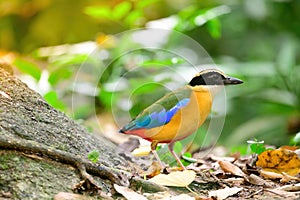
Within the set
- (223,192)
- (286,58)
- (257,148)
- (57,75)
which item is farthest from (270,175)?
(286,58)

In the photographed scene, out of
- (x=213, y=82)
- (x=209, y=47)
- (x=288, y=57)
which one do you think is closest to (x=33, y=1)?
(x=209, y=47)

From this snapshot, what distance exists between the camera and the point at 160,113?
130 inches

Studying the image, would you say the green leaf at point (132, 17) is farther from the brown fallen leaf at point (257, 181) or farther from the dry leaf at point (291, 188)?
the dry leaf at point (291, 188)

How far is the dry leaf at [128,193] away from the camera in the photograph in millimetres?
2555

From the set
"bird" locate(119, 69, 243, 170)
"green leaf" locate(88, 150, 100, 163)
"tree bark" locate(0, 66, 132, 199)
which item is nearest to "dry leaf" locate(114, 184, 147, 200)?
"tree bark" locate(0, 66, 132, 199)

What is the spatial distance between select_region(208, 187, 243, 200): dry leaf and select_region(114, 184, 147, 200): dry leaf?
1.15ft

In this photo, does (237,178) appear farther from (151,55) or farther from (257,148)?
(151,55)

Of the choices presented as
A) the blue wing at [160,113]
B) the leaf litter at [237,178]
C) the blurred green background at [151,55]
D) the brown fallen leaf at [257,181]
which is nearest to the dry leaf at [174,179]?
the leaf litter at [237,178]

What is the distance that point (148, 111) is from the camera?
3.34 metres

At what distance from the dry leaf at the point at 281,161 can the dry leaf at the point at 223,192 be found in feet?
1.59

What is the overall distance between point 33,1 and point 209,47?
2609 millimetres

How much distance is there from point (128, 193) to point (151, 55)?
12.7 ft

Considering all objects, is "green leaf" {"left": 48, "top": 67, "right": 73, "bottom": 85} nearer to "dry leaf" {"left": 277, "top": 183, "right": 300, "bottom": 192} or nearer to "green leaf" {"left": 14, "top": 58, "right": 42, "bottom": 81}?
"green leaf" {"left": 14, "top": 58, "right": 42, "bottom": 81}

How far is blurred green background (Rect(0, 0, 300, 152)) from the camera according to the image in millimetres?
6176
